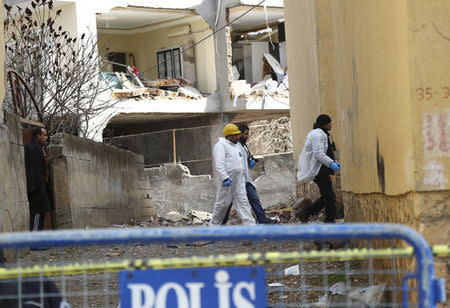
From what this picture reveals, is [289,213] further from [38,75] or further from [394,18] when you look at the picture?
[394,18]

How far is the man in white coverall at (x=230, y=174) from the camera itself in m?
Answer: 13.1

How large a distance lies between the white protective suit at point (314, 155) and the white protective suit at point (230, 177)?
1078mm

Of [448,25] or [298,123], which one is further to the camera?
[298,123]

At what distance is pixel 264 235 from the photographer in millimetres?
3275

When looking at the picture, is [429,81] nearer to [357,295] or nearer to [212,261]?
[357,295]

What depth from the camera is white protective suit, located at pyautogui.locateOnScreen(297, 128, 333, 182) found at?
12039 mm

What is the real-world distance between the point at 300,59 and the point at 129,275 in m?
13.3

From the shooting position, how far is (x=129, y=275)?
11.1ft

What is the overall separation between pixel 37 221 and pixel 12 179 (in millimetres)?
1797

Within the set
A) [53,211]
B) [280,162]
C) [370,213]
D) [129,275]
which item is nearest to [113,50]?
[280,162]


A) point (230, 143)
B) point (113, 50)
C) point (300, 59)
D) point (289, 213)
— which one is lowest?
point (289, 213)

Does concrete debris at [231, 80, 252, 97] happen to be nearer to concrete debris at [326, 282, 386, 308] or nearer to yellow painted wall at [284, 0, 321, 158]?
yellow painted wall at [284, 0, 321, 158]

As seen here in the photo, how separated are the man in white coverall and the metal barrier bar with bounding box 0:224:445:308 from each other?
9.72 metres

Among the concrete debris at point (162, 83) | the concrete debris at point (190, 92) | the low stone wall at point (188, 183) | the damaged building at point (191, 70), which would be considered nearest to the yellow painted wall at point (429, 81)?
the low stone wall at point (188, 183)
